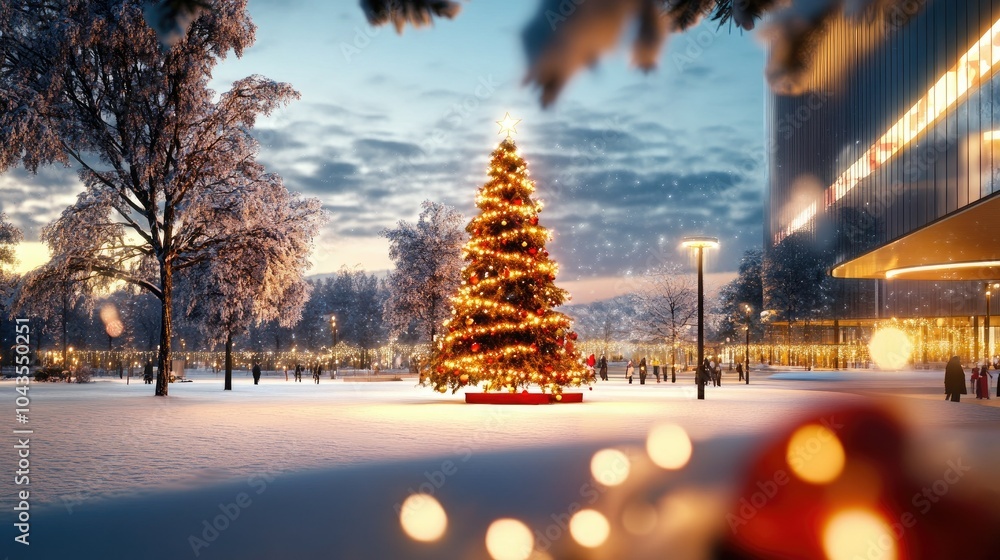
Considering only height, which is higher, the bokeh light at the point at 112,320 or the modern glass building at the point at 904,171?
the modern glass building at the point at 904,171

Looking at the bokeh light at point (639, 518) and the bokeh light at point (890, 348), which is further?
the bokeh light at point (890, 348)

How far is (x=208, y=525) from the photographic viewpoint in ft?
24.7

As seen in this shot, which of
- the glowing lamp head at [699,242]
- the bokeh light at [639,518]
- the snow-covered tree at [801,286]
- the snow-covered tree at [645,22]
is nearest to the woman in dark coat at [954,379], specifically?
the glowing lamp head at [699,242]

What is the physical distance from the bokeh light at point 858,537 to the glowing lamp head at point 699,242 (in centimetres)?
2388

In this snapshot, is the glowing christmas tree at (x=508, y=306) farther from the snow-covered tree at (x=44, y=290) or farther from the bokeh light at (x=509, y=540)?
the bokeh light at (x=509, y=540)

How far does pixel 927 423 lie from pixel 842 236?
168 ft

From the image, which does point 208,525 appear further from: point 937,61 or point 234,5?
point 937,61

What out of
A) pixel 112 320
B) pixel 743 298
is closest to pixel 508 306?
pixel 743 298

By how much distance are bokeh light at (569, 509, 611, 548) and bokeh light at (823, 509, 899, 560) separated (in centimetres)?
179

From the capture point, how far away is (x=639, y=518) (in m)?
8.10

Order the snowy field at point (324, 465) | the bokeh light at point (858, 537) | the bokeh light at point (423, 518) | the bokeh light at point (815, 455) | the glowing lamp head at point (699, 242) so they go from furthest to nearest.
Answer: the glowing lamp head at point (699, 242) < the bokeh light at point (815, 455) < the bokeh light at point (423, 518) < the snowy field at point (324, 465) < the bokeh light at point (858, 537)

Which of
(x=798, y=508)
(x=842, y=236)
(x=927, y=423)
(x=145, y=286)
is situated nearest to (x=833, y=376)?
(x=842, y=236)

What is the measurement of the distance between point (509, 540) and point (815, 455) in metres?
7.88

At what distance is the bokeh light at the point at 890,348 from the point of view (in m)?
75.8
